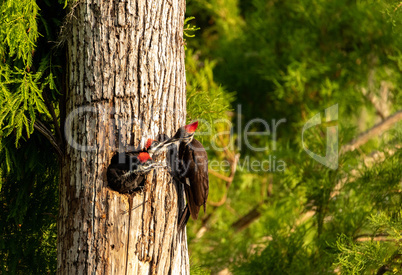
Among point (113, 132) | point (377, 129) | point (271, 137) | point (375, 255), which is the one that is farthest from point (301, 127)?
point (113, 132)

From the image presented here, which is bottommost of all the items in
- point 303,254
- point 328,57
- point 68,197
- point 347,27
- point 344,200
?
point 303,254

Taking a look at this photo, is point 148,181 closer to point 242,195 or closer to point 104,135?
point 104,135

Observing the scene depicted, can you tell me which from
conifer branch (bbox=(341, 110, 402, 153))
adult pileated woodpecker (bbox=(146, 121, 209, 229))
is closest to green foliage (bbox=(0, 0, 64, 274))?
adult pileated woodpecker (bbox=(146, 121, 209, 229))

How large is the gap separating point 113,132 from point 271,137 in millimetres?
3350

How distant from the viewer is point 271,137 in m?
5.29

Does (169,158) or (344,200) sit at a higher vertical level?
(169,158)

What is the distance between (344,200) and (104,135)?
A: 2043 mm

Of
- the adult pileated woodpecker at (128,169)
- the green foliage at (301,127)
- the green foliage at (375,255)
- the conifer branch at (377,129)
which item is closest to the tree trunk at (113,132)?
the adult pileated woodpecker at (128,169)

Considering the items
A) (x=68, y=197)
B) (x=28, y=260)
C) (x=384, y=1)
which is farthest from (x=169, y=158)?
(x=384, y=1)

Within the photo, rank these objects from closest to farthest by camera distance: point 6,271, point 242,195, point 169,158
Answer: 1. point 169,158
2. point 6,271
3. point 242,195

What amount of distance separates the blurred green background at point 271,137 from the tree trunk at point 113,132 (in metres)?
0.24

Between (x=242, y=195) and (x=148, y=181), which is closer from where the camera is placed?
(x=148, y=181)

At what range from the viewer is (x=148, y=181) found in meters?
2.23

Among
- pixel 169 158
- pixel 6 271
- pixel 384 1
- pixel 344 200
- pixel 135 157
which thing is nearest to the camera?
pixel 135 157
